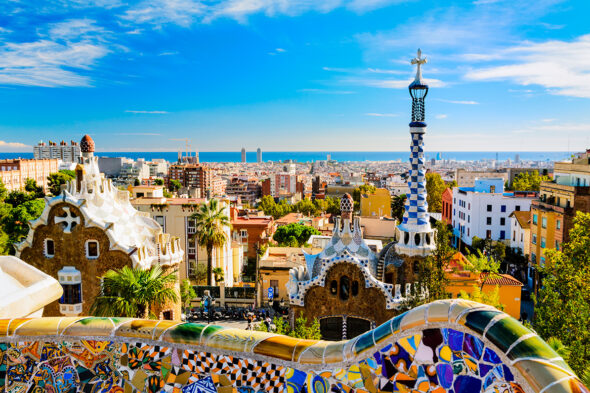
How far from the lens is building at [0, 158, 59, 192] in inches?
3233

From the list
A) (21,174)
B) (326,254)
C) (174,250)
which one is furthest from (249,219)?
(21,174)

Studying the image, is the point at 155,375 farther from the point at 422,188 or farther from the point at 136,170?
the point at 136,170

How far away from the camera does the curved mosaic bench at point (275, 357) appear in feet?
11.0

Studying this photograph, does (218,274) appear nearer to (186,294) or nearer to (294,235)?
(186,294)

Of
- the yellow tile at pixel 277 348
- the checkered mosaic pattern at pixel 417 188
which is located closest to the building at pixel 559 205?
the checkered mosaic pattern at pixel 417 188

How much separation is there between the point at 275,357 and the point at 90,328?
5.73ft

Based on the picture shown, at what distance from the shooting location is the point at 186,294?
2667cm

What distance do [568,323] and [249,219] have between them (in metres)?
42.7

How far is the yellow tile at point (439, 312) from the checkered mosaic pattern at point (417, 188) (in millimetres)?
15247

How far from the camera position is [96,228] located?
2066cm

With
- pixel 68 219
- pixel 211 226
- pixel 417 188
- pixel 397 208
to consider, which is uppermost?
pixel 417 188

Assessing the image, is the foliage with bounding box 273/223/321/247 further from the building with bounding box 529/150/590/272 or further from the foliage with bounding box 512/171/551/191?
the foliage with bounding box 512/171/551/191

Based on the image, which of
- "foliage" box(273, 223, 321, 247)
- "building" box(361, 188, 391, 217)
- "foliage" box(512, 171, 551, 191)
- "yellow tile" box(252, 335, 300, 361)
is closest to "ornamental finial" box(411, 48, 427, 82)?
"yellow tile" box(252, 335, 300, 361)

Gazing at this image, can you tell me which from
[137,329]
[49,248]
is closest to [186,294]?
[49,248]
